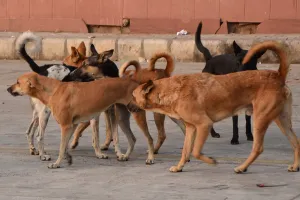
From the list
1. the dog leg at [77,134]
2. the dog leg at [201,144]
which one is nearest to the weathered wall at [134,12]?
the dog leg at [77,134]

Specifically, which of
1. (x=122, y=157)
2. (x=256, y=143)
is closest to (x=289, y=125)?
(x=256, y=143)

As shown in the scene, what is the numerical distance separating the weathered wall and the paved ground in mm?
8006

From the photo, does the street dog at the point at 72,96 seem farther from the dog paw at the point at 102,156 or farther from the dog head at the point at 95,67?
the dog head at the point at 95,67

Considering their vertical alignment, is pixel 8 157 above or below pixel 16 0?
below

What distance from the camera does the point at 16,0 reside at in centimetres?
2138

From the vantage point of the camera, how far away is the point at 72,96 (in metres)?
9.84

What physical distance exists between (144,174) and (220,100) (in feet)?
3.35

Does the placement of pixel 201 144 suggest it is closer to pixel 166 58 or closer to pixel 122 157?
pixel 122 157

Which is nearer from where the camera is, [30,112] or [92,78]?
[92,78]

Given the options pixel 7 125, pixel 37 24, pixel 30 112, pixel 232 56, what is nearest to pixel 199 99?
pixel 232 56

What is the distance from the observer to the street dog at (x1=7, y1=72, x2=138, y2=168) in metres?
9.76

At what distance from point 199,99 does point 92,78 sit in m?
1.87

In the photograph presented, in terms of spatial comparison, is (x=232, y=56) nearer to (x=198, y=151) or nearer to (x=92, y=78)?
(x=92, y=78)

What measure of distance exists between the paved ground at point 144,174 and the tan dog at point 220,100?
269 millimetres
